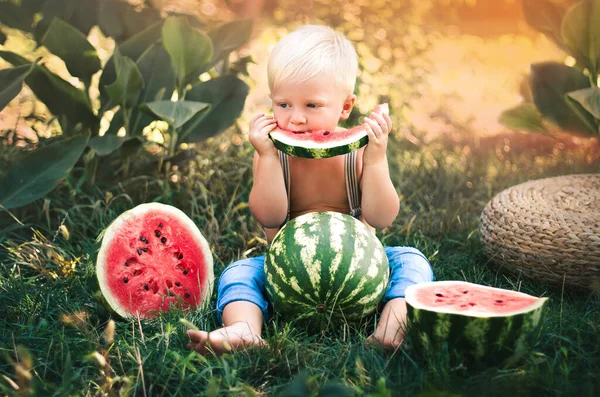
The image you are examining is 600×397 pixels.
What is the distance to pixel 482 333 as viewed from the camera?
2.44 m

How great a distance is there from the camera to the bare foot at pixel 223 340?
103 inches

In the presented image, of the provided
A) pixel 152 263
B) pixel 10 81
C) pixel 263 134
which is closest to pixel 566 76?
pixel 263 134

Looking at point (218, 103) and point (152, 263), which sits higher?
point (218, 103)

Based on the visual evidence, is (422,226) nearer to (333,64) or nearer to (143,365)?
(333,64)

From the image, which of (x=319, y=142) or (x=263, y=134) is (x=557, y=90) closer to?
(x=319, y=142)

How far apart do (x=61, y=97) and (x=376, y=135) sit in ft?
7.84

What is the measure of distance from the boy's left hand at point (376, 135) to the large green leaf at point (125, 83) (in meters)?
1.71

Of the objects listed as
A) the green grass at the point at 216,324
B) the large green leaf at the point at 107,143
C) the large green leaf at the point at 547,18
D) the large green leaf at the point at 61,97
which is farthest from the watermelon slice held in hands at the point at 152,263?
the large green leaf at the point at 547,18

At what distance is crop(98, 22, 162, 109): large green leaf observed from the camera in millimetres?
4465

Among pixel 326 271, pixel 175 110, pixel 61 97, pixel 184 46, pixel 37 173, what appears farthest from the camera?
pixel 61 97

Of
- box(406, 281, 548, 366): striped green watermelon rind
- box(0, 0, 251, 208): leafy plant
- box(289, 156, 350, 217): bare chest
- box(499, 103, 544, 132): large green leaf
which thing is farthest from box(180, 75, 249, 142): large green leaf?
box(406, 281, 548, 366): striped green watermelon rind

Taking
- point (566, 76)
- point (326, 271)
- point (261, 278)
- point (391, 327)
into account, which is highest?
point (566, 76)

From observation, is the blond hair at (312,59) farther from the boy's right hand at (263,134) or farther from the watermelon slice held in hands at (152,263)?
the watermelon slice held in hands at (152,263)

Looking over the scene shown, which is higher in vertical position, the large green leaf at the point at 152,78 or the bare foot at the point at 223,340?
the large green leaf at the point at 152,78
